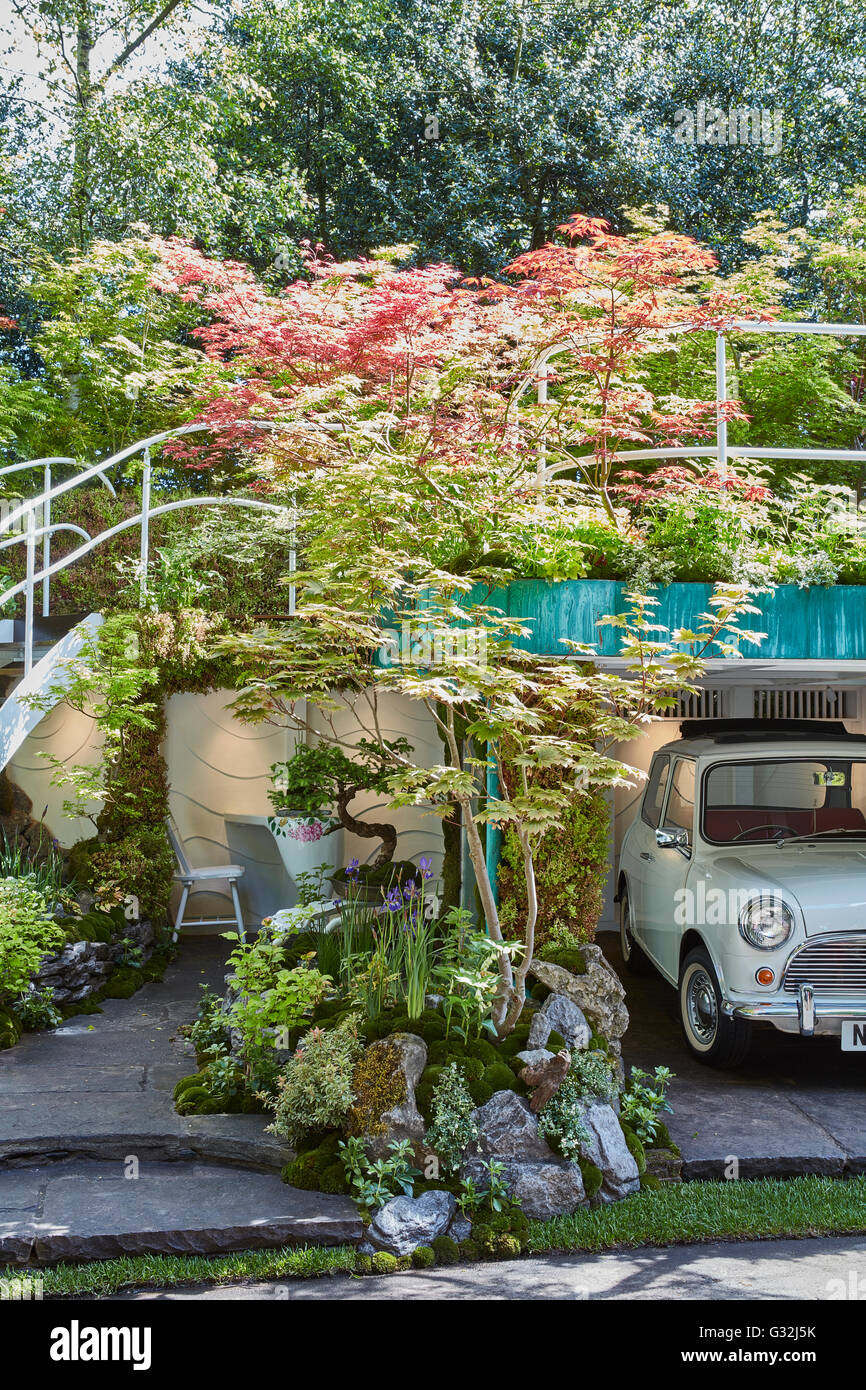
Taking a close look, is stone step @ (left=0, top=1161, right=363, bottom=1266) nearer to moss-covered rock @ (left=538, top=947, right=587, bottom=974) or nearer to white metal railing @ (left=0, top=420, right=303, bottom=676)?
moss-covered rock @ (left=538, top=947, right=587, bottom=974)

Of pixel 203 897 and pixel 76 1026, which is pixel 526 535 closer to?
pixel 76 1026

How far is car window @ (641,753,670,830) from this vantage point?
7.13m

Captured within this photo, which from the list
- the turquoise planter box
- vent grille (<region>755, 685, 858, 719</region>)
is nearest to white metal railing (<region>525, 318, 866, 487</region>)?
the turquoise planter box

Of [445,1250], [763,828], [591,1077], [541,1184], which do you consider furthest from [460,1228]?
[763,828]

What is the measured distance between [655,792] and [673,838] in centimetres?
120

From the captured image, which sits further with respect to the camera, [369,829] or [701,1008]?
[369,829]

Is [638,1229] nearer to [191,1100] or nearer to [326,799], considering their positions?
[191,1100]

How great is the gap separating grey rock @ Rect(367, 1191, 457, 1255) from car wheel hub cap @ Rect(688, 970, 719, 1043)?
218 centimetres

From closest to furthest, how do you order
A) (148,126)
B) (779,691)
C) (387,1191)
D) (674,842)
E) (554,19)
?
(387,1191) → (674,842) → (779,691) → (148,126) → (554,19)

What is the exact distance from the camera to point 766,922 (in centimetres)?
511

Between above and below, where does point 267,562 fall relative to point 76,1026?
above

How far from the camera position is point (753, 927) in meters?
5.12

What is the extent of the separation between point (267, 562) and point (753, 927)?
5459 mm
